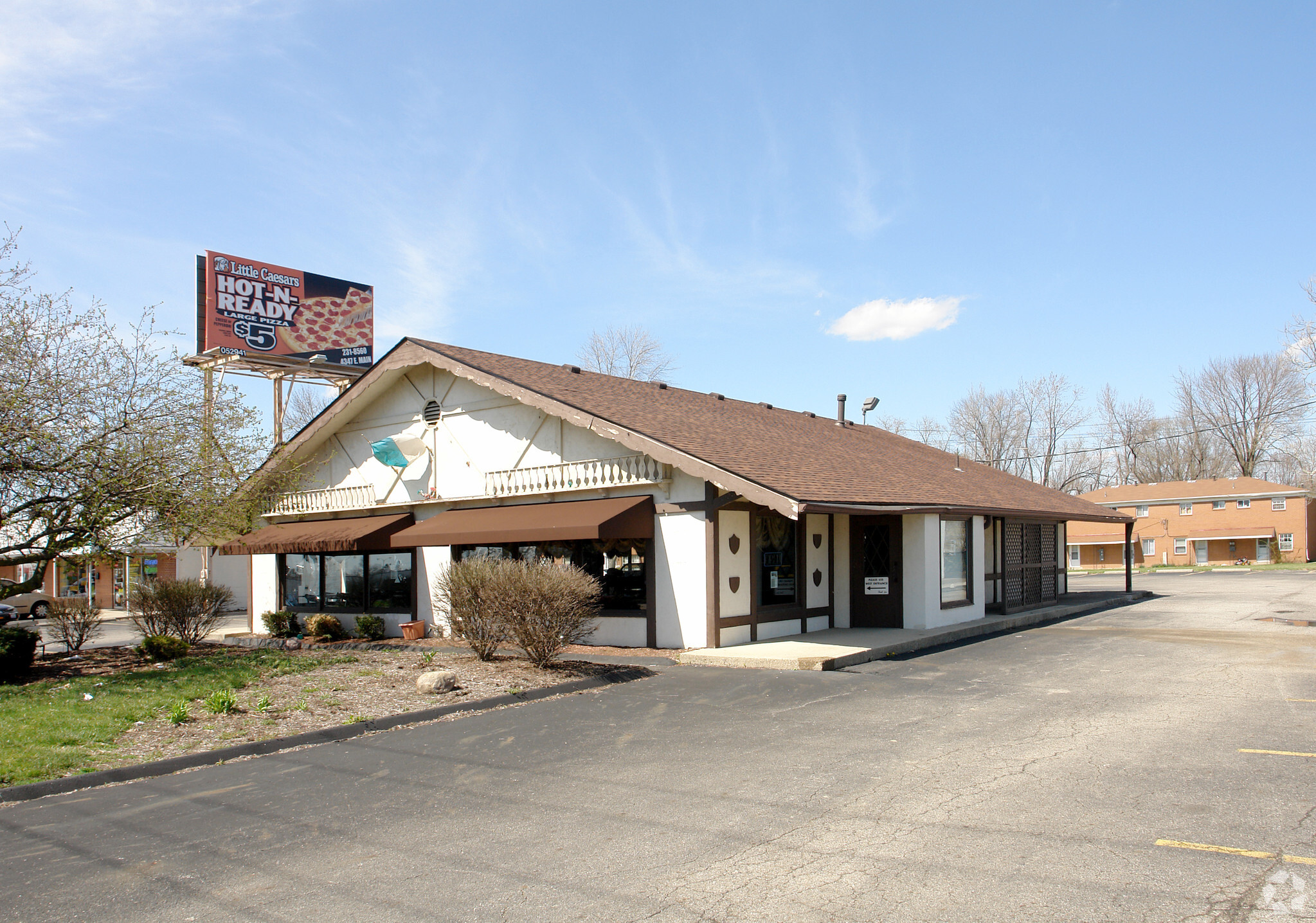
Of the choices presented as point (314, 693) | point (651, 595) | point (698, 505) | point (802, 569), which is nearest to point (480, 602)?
point (314, 693)

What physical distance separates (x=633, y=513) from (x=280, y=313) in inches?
741

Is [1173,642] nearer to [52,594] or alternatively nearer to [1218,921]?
[1218,921]

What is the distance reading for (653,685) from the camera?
11594 millimetres

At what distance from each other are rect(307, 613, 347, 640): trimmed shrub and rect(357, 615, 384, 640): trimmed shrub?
0.74 m

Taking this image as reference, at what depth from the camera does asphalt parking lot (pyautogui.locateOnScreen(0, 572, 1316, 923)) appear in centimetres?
457

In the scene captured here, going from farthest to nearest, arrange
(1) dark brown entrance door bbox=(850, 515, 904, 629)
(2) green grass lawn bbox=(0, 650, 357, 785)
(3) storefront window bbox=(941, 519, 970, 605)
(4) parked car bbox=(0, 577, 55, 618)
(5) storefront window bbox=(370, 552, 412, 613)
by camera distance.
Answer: (4) parked car bbox=(0, 577, 55, 618)
(5) storefront window bbox=(370, 552, 412, 613)
(3) storefront window bbox=(941, 519, 970, 605)
(1) dark brown entrance door bbox=(850, 515, 904, 629)
(2) green grass lawn bbox=(0, 650, 357, 785)

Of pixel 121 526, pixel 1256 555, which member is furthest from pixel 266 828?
pixel 1256 555

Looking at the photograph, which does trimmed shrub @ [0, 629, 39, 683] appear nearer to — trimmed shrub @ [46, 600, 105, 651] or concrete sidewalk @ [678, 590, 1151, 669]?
trimmed shrub @ [46, 600, 105, 651]

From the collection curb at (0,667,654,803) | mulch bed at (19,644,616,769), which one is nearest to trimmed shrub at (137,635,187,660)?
mulch bed at (19,644,616,769)

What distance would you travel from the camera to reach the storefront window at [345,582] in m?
20.7

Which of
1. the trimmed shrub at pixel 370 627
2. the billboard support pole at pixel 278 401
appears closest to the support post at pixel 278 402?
the billboard support pole at pixel 278 401

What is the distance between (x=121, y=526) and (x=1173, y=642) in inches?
666

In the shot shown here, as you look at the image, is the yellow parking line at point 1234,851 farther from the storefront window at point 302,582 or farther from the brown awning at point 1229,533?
the brown awning at point 1229,533

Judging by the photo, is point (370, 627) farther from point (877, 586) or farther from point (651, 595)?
point (877, 586)
